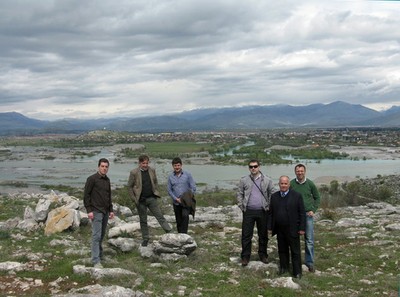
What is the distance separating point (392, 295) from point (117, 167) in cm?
7004

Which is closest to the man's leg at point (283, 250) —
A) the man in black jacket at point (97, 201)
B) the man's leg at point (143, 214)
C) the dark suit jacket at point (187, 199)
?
the dark suit jacket at point (187, 199)

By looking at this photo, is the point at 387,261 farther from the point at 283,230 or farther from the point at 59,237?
the point at 59,237

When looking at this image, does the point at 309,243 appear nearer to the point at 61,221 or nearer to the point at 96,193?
the point at 96,193

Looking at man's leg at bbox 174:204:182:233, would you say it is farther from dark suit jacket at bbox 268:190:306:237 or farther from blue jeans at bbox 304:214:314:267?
blue jeans at bbox 304:214:314:267

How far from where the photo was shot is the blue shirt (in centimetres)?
1005

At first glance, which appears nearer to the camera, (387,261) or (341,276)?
(341,276)

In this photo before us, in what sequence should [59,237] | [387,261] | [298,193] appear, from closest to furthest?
[298,193]
[387,261]
[59,237]

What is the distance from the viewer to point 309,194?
29.6 feet

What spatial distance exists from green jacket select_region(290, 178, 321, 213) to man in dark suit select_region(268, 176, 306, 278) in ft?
1.72

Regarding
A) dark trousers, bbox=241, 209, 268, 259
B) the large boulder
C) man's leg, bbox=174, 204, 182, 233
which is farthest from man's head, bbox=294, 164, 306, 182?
the large boulder

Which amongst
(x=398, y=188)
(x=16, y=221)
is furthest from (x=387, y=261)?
(x=398, y=188)

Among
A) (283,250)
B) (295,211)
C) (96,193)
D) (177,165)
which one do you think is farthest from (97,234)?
(295,211)

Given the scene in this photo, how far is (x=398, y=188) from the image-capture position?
41.8 meters

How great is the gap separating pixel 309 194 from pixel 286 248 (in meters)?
1.21
